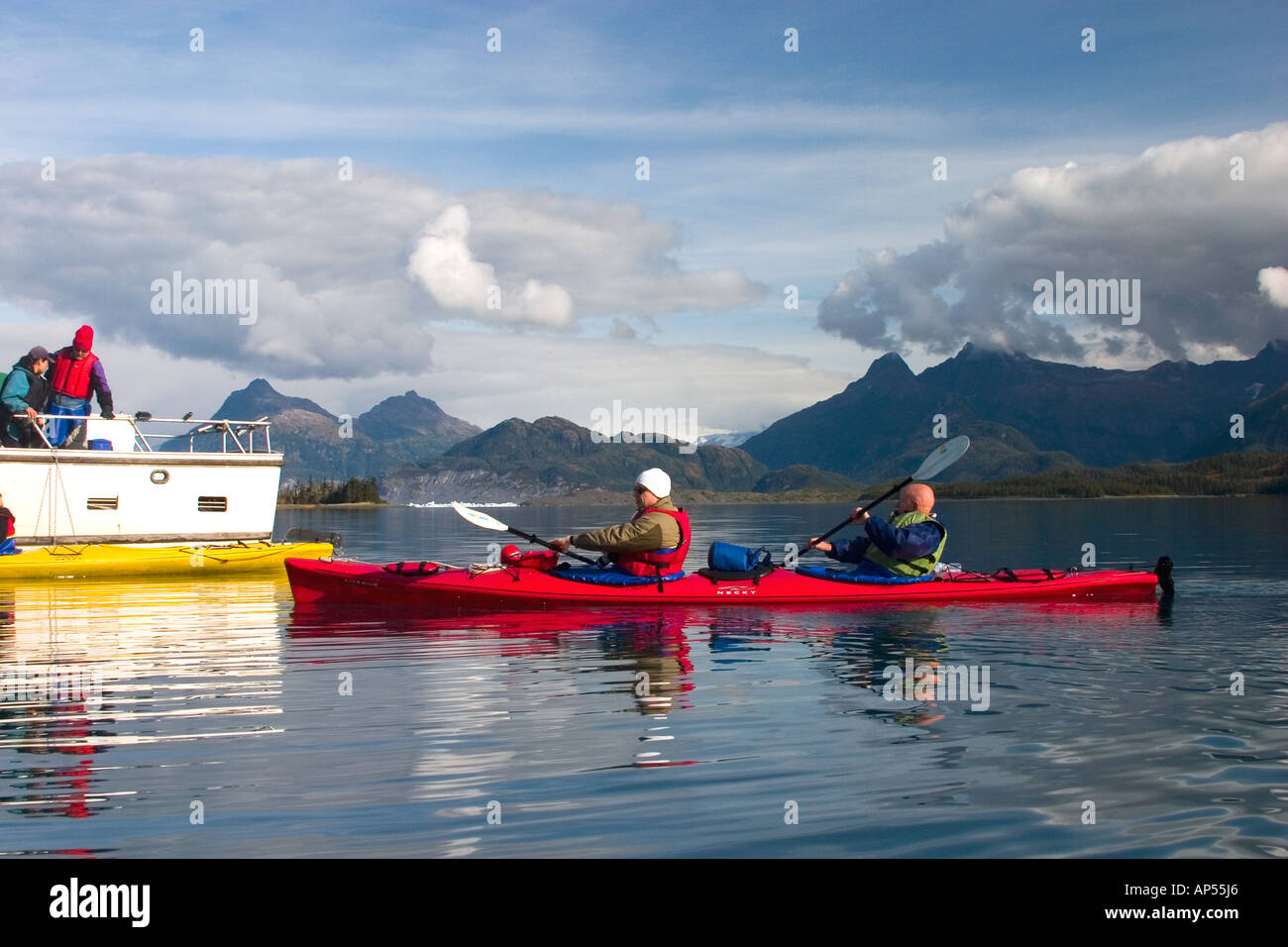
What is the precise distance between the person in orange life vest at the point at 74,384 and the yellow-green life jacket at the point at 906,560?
22.0 metres

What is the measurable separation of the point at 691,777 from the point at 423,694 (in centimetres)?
484

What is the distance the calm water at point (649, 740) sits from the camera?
7.10 m

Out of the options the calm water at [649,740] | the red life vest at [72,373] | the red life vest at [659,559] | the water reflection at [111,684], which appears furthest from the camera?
the red life vest at [72,373]

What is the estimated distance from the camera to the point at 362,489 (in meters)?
198

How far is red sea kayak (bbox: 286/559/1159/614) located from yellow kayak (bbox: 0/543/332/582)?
927cm

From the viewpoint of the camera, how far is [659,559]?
755 inches

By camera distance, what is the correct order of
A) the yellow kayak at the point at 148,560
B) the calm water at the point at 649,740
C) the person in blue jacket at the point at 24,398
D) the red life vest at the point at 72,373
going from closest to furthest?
the calm water at the point at 649,740, the yellow kayak at the point at 148,560, the person in blue jacket at the point at 24,398, the red life vest at the point at 72,373

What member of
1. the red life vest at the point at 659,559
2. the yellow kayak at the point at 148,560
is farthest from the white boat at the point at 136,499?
the red life vest at the point at 659,559

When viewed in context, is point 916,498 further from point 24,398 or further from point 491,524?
point 24,398

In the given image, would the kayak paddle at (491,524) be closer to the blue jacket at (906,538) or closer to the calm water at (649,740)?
the calm water at (649,740)

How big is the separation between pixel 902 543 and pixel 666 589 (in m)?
4.30

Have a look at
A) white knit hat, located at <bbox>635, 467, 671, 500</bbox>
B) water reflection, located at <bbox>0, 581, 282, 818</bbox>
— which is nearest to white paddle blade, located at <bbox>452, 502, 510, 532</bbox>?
white knit hat, located at <bbox>635, 467, 671, 500</bbox>
